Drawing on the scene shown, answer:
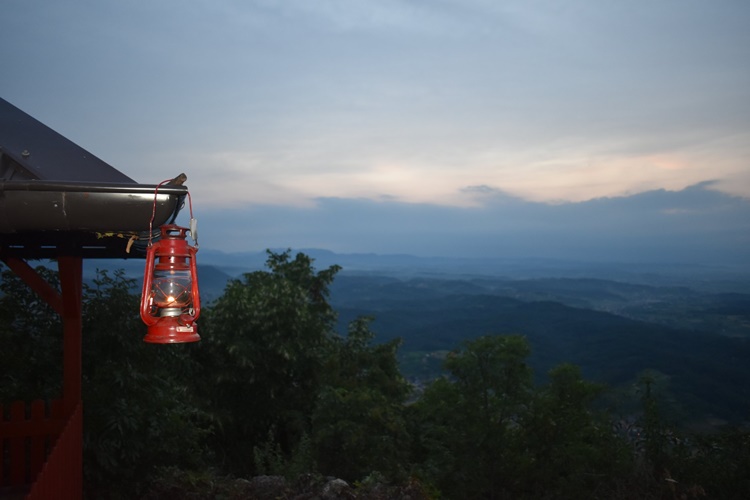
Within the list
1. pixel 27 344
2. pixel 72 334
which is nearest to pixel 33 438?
pixel 72 334

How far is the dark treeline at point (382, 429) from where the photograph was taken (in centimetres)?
655

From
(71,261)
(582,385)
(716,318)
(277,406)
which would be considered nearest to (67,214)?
(71,261)

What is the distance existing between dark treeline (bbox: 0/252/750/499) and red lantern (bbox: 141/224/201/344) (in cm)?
446

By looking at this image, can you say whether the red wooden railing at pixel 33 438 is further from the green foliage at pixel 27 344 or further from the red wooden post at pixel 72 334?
the green foliage at pixel 27 344

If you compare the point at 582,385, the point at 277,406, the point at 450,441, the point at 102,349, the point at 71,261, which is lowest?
the point at 277,406

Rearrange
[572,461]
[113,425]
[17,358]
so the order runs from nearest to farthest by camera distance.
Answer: [113,425] → [17,358] → [572,461]

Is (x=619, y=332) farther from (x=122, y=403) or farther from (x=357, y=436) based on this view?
(x=122, y=403)

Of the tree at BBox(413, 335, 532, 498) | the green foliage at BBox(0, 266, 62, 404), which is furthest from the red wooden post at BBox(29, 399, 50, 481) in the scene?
the tree at BBox(413, 335, 532, 498)

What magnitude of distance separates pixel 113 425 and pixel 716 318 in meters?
122

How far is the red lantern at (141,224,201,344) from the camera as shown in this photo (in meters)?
2.53

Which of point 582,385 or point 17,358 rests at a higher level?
point 17,358

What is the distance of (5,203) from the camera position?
2.30 m

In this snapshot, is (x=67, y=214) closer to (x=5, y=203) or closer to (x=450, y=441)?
(x=5, y=203)

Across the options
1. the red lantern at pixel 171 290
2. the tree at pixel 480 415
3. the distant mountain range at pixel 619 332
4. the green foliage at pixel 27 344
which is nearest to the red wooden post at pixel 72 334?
the green foliage at pixel 27 344
